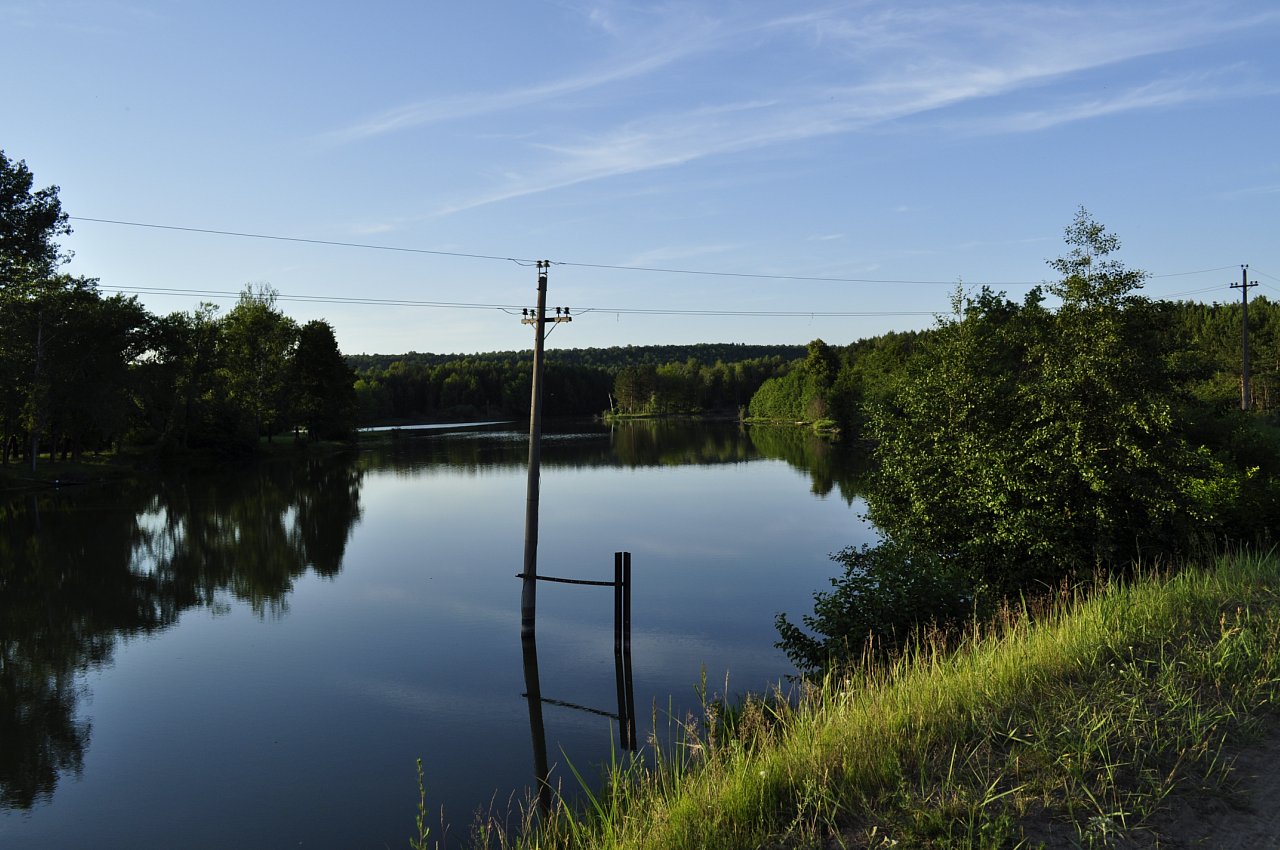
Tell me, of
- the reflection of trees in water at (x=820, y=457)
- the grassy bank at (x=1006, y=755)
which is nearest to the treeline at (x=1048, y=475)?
the reflection of trees in water at (x=820, y=457)

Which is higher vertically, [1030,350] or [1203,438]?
[1030,350]

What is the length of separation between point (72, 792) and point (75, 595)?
1116cm

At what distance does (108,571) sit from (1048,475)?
21299 mm

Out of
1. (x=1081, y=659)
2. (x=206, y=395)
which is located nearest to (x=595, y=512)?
(x=1081, y=659)

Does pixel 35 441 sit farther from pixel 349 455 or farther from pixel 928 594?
pixel 928 594

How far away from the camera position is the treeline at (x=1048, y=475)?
12.2 m

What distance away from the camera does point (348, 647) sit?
50.5 feet

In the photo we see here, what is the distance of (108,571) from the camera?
70.2 feet

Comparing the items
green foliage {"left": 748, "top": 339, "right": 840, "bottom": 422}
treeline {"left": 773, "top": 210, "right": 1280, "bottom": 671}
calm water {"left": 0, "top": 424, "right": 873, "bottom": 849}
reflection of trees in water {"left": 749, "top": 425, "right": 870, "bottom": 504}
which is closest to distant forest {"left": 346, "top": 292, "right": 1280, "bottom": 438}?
green foliage {"left": 748, "top": 339, "right": 840, "bottom": 422}

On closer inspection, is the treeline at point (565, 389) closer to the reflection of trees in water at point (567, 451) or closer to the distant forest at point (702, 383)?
the distant forest at point (702, 383)

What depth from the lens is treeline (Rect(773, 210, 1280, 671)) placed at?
12.2 m

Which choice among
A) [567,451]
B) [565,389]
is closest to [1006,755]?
[567,451]

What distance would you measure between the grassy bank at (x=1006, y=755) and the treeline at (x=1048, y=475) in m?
4.51

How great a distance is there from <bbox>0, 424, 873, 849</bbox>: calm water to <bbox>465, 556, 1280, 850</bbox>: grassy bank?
4008 millimetres
